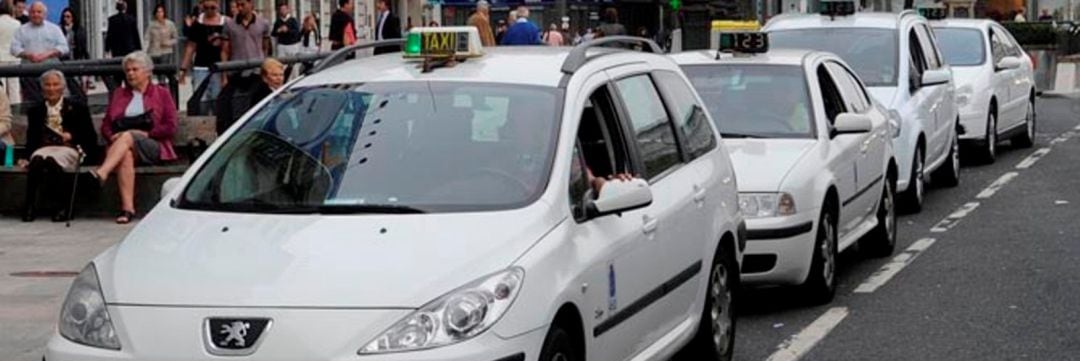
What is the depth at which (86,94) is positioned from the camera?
15531 millimetres

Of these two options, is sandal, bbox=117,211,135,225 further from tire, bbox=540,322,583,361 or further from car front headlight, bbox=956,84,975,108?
car front headlight, bbox=956,84,975,108

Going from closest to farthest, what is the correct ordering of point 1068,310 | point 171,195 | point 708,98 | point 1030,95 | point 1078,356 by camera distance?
1. point 171,195
2. point 1078,356
3. point 1068,310
4. point 708,98
5. point 1030,95

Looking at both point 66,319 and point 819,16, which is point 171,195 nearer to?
point 66,319

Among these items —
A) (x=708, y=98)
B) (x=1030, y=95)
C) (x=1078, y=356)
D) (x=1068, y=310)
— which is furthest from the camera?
(x=1030, y=95)

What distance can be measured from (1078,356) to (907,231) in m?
5.17

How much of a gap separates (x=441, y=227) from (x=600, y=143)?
1.21 metres

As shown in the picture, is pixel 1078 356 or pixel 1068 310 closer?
pixel 1078 356

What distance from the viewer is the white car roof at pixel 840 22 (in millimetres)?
16094

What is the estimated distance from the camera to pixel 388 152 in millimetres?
7172

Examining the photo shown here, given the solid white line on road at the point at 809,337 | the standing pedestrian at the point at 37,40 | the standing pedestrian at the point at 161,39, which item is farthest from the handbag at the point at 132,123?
the standing pedestrian at the point at 161,39

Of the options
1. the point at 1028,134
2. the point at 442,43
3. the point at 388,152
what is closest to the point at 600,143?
the point at 442,43

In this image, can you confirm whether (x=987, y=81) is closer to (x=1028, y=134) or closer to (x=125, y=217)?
(x=1028, y=134)

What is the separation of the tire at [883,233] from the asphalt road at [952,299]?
3.6 inches

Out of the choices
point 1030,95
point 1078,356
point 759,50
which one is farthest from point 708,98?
point 1030,95
